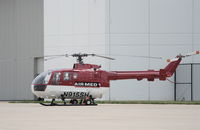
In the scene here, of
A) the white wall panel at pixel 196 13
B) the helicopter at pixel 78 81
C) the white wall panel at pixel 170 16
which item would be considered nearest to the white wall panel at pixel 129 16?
the white wall panel at pixel 170 16

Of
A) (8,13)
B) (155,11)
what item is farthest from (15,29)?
(155,11)

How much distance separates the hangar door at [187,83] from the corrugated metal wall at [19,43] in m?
14.7

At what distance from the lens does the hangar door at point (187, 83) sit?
1518 inches

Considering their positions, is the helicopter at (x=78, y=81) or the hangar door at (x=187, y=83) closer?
the helicopter at (x=78, y=81)

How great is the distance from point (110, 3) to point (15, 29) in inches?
530

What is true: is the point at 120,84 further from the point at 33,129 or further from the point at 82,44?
the point at 33,129

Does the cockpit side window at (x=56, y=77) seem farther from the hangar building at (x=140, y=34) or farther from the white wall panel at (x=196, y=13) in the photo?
the white wall panel at (x=196, y=13)

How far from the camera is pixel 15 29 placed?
49.3 m

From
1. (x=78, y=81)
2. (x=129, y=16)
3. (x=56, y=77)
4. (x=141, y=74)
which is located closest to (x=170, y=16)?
(x=129, y=16)

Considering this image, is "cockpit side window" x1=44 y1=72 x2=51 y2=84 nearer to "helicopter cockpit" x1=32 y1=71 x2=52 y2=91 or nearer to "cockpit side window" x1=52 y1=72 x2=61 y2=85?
"helicopter cockpit" x1=32 y1=71 x2=52 y2=91

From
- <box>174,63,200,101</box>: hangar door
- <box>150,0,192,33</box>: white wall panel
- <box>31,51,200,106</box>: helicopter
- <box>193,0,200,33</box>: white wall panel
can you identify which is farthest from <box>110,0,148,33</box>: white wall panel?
<box>31,51,200,106</box>: helicopter

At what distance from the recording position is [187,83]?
39.0 m

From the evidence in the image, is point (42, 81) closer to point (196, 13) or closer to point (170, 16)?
point (170, 16)

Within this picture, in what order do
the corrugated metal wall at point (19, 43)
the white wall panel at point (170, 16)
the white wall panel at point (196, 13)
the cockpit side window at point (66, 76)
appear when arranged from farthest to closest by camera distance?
the corrugated metal wall at point (19, 43) < the white wall panel at point (196, 13) < the white wall panel at point (170, 16) < the cockpit side window at point (66, 76)
